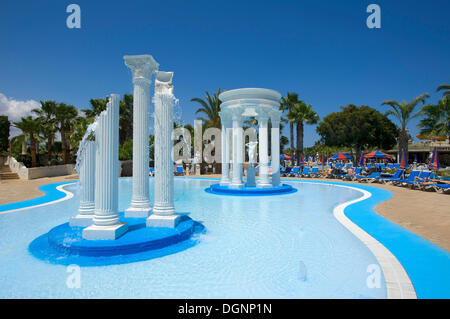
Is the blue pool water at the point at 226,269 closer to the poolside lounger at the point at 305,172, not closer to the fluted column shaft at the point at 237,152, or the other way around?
the fluted column shaft at the point at 237,152

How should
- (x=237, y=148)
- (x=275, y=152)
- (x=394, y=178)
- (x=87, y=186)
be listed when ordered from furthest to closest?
(x=394, y=178) → (x=275, y=152) → (x=237, y=148) → (x=87, y=186)

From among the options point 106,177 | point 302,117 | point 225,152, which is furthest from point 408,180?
point 106,177

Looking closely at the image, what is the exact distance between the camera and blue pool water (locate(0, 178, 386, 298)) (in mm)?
4066

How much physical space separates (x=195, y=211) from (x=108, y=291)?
6.64 m

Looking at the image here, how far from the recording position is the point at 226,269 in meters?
4.89

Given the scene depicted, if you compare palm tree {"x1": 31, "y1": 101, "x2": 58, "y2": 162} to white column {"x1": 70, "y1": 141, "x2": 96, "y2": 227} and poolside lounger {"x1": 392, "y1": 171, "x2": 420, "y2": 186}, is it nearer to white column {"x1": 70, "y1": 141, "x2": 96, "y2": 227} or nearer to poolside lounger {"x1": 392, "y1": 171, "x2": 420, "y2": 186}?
white column {"x1": 70, "y1": 141, "x2": 96, "y2": 227}

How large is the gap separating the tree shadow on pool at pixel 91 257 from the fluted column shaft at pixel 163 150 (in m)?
1.36

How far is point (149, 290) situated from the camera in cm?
412

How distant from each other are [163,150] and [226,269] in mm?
3835

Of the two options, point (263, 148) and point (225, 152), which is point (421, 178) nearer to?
point (263, 148)

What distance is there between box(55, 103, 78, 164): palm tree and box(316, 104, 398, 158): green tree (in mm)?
40615

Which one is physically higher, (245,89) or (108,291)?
(245,89)
